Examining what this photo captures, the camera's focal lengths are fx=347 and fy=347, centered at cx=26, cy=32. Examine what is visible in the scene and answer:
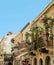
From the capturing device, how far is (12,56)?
160 feet

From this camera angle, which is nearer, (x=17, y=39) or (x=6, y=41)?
(x=17, y=39)

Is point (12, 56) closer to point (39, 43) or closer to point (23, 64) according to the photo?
point (23, 64)

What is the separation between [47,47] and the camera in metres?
31.7

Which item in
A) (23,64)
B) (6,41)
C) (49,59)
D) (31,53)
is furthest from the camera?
(6,41)

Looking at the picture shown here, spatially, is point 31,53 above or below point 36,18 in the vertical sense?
below

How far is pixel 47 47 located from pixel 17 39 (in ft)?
61.2

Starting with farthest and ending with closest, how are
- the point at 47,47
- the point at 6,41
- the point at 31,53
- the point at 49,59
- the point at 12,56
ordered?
the point at 6,41 → the point at 12,56 → the point at 31,53 → the point at 49,59 → the point at 47,47

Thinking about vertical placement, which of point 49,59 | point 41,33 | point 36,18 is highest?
point 36,18

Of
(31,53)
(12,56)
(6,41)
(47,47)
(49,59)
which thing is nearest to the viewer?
(47,47)

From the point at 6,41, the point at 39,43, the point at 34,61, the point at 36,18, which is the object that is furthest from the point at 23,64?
the point at 6,41

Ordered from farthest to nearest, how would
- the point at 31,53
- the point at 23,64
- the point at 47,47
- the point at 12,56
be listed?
1. the point at 12,56
2. the point at 23,64
3. the point at 31,53
4. the point at 47,47

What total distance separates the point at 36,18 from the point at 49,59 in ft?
21.5

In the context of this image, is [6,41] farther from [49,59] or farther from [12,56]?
[49,59]

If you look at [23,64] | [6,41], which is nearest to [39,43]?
[23,64]
